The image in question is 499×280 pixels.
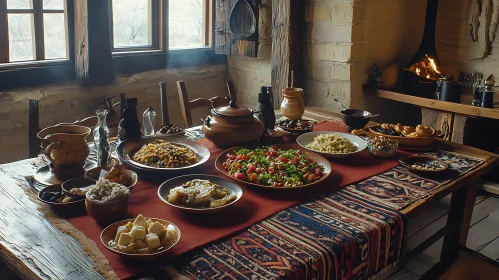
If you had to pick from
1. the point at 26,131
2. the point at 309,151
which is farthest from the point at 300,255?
the point at 26,131

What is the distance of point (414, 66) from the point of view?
3.60m

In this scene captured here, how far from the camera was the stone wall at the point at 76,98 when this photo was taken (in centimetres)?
301

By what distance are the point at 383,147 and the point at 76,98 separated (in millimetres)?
2254

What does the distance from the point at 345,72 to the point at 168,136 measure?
1716mm

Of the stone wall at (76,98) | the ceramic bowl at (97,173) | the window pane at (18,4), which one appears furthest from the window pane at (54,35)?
the ceramic bowl at (97,173)

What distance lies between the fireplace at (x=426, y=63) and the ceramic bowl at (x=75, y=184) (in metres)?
2.68

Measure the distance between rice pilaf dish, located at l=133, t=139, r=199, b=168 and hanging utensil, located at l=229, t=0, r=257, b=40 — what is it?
1.93 m

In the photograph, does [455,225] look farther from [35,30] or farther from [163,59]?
[35,30]

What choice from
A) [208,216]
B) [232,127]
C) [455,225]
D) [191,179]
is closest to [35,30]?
[232,127]

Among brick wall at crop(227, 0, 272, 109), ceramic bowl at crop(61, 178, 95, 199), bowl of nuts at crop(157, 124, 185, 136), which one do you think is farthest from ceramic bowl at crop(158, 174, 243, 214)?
brick wall at crop(227, 0, 272, 109)

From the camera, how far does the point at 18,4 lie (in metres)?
2.97

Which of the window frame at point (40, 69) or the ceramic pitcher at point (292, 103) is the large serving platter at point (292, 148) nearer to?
the ceramic pitcher at point (292, 103)

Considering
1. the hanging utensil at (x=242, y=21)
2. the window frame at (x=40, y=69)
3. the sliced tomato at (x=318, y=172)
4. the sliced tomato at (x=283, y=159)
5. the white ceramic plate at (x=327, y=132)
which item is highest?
the hanging utensil at (x=242, y=21)

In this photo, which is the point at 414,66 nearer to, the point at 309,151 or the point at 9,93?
the point at 309,151
